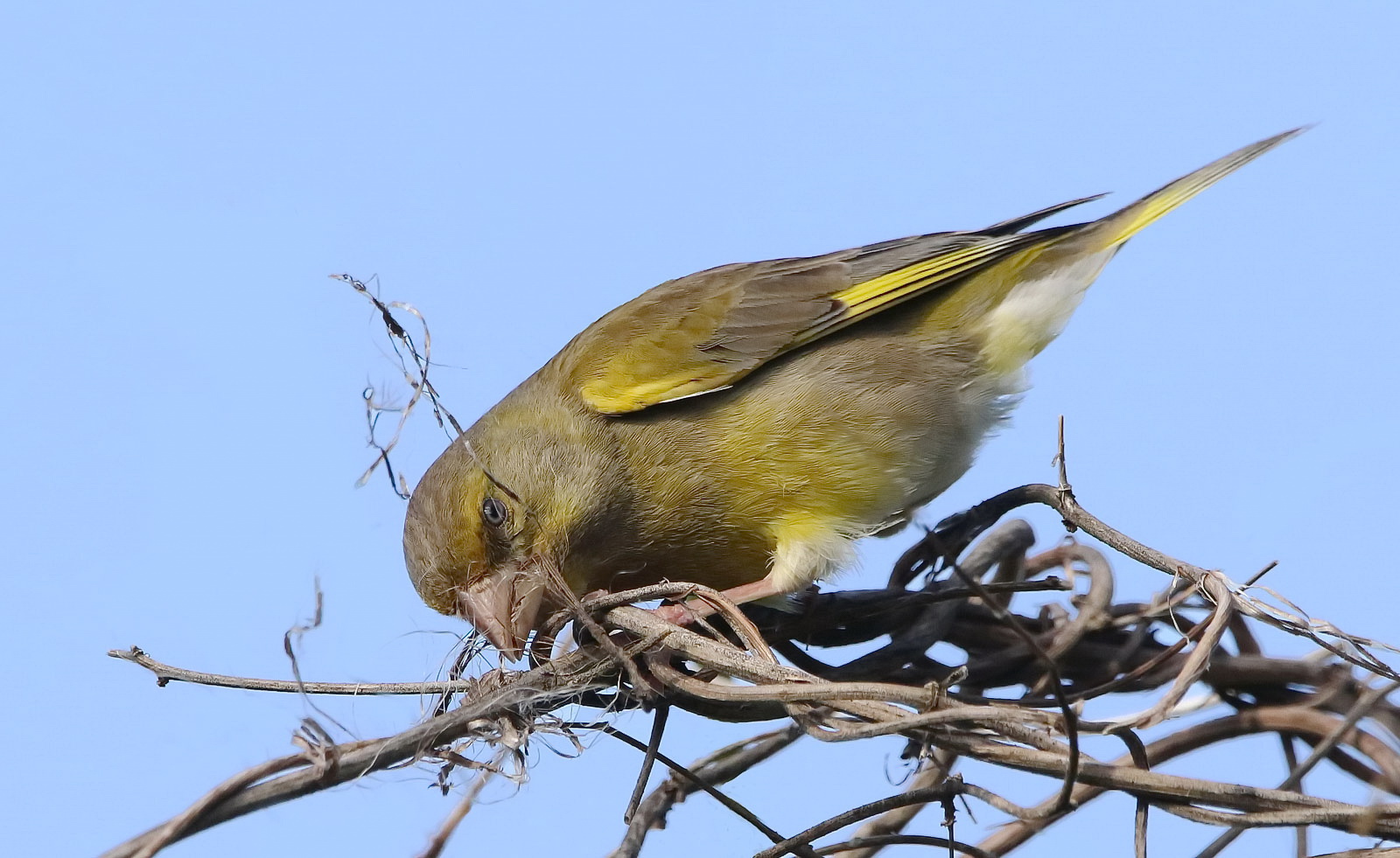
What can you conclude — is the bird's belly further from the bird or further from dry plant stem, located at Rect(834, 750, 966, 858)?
dry plant stem, located at Rect(834, 750, 966, 858)

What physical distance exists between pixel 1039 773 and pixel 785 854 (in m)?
0.59

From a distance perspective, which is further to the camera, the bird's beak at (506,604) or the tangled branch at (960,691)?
the bird's beak at (506,604)

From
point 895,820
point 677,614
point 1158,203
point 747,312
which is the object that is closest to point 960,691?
point 895,820

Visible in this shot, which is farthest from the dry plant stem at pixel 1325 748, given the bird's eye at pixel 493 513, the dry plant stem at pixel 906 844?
the bird's eye at pixel 493 513

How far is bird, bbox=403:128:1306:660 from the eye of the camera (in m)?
4.16

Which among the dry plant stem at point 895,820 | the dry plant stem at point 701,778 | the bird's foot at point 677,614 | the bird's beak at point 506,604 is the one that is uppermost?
the bird's beak at point 506,604

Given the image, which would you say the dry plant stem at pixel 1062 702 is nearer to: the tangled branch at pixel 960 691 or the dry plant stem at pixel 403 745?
the tangled branch at pixel 960 691

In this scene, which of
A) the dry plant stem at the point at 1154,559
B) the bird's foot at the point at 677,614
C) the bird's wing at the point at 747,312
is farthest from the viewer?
the bird's wing at the point at 747,312

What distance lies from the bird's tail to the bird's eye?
2493mm

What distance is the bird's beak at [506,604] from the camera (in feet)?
12.0

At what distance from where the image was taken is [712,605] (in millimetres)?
2957

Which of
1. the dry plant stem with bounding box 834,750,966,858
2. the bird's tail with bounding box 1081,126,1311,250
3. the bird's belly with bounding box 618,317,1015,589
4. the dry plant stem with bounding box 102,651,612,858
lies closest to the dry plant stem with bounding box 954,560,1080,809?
the dry plant stem with bounding box 834,750,966,858

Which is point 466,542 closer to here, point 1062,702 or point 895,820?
point 895,820

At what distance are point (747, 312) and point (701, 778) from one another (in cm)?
217
